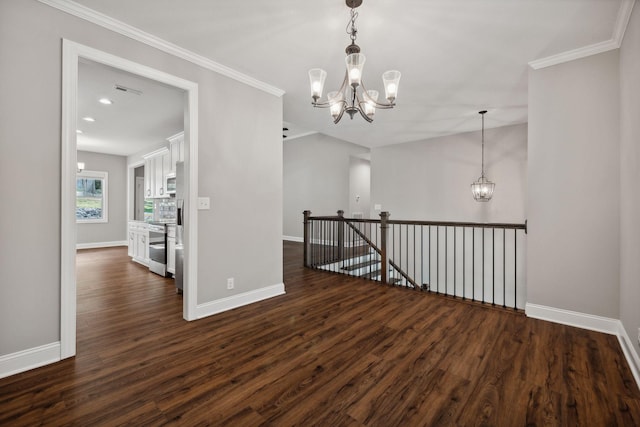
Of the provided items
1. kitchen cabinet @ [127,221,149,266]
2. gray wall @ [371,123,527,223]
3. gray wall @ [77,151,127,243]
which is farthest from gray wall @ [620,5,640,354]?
gray wall @ [77,151,127,243]

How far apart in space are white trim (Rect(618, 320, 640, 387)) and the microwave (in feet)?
19.9

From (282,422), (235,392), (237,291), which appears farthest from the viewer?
(237,291)

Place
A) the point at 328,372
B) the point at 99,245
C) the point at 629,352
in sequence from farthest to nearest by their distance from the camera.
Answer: the point at 99,245 < the point at 629,352 < the point at 328,372

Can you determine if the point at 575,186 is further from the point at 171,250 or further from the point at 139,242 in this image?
the point at 139,242

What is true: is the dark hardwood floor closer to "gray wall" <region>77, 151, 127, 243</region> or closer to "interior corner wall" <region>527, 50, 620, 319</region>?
"interior corner wall" <region>527, 50, 620, 319</region>

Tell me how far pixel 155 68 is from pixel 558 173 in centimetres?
398

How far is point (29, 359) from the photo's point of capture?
6.53 ft

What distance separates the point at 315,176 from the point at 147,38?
5603mm

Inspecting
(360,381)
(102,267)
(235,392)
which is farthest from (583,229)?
(102,267)

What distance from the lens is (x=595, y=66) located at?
267 centimetres

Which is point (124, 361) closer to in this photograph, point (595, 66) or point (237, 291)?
point (237, 291)

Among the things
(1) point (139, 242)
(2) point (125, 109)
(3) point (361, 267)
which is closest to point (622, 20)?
(3) point (361, 267)

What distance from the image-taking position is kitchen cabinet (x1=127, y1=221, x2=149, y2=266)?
5.52 metres

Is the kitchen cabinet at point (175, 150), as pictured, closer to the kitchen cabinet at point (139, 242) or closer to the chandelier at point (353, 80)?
the kitchen cabinet at point (139, 242)
